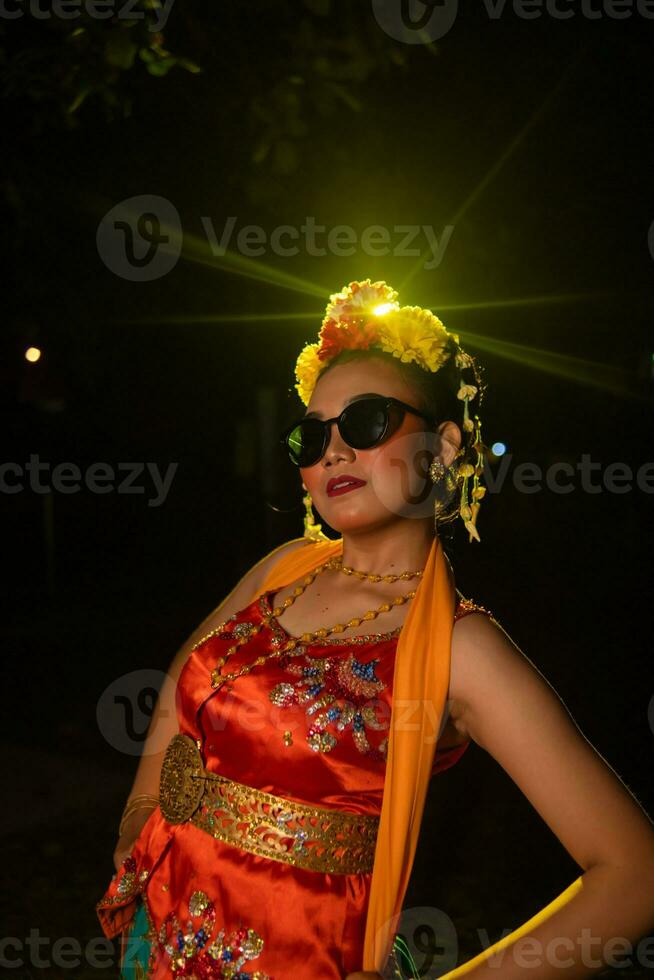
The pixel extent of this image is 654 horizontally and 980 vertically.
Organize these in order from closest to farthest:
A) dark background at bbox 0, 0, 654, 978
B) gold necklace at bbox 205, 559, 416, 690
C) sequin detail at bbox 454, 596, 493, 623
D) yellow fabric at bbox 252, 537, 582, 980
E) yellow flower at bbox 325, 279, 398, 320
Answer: yellow fabric at bbox 252, 537, 582, 980 → sequin detail at bbox 454, 596, 493, 623 → gold necklace at bbox 205, 559, 416, 690 → yellow flower at bbox 325, 279, 398, 320 → dark background at bbox 0, 0, 654, 978

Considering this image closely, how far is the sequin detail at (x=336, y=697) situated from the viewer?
Answer: 5.99ft

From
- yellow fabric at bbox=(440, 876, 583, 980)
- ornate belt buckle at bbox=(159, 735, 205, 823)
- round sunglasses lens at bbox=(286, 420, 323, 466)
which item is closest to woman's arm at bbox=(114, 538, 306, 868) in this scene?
ornate belt buckle at bbox=(159, 735, 205, 823)

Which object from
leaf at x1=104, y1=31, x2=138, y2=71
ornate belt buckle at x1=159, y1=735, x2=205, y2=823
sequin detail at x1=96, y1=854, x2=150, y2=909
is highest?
leaf at x1=104, y1=31, x2=138, y2=71

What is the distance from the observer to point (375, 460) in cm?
206

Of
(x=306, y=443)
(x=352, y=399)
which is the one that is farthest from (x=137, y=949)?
(x=352, y=399)

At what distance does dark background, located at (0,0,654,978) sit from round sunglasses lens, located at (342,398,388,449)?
1.38 feet

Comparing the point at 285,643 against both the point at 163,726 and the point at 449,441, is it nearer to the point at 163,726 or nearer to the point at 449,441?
the point at 163,726

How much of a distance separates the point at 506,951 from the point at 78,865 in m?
4.02

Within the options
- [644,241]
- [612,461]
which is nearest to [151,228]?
[644,241]

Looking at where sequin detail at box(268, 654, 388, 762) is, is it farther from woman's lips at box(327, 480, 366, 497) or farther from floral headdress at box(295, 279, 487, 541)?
floral headdress at box(295, 279, 487, 541)

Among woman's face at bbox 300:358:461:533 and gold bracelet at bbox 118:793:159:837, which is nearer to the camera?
woman's face at bbox 300:358:461:533

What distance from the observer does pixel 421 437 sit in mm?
2137

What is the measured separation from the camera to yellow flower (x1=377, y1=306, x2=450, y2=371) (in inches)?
84.7

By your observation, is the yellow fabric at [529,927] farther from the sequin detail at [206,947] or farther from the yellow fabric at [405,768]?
the sequin detail at [206,947]
